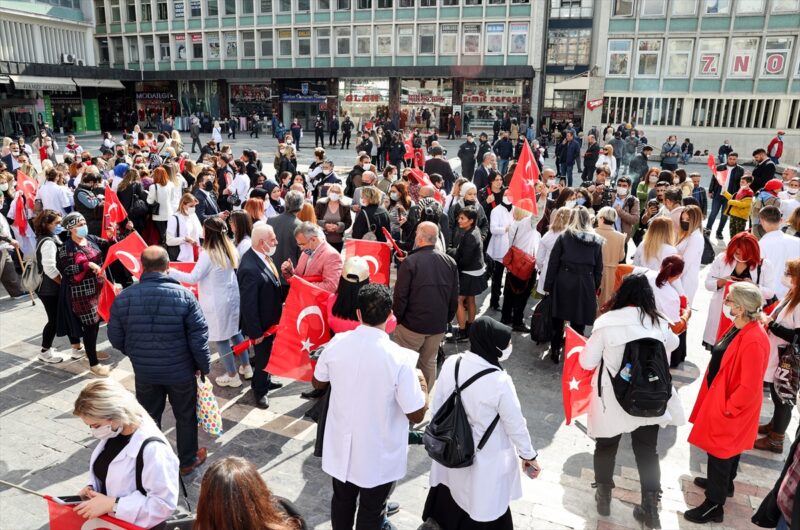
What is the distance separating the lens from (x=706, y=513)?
13.8 feet

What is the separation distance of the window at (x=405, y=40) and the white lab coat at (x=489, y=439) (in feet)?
123

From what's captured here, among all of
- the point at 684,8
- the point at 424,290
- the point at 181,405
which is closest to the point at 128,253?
the point at 181,405

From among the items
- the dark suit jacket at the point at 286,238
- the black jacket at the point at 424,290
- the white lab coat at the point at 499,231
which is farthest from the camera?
the white lab coat at the point at 499,231

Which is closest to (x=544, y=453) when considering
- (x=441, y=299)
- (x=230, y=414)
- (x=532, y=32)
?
(x=441, y=299)

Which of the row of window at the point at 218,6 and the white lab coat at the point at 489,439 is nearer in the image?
the white lab coat at the point at 489,439

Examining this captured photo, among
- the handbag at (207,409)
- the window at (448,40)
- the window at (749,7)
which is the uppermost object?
the window at (749,7)

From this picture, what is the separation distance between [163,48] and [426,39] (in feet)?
71.2

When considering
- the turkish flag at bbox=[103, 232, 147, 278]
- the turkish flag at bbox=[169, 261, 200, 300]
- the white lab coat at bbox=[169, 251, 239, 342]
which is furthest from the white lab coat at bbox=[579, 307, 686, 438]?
the turkish flag at bbox=[103, 232, 147, 278]

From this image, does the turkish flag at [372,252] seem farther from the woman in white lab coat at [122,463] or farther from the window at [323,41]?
the window at [323,41]

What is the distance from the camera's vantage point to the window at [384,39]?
38.2m

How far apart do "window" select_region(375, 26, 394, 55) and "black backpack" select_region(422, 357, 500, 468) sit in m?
38.1

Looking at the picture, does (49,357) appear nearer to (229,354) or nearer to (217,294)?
(229,354)

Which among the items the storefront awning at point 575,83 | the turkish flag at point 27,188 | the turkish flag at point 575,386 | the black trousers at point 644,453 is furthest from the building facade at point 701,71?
the black trousers at point 644,453

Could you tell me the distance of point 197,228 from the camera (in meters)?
7.74
